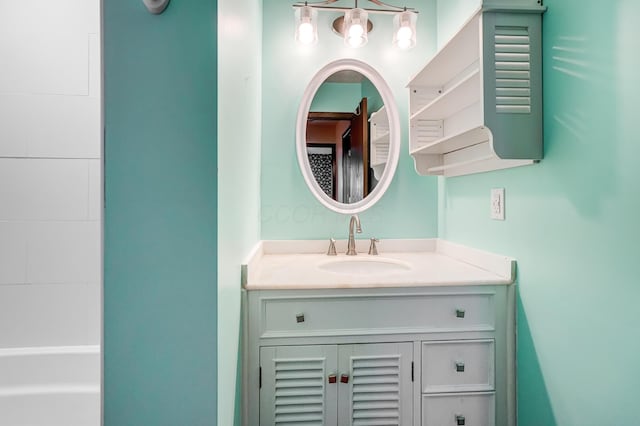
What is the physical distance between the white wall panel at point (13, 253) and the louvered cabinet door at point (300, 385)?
114cm

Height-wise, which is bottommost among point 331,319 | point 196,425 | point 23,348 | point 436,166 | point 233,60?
point 23,348

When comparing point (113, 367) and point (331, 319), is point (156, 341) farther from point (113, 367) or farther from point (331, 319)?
point (331, 319)

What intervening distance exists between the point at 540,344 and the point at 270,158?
56.0 inches

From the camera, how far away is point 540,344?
1.04 metres

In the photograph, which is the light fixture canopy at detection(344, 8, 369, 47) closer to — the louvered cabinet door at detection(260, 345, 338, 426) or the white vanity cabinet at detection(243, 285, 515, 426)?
the white vanity cabinet at detection(243, 285, 515, 426)

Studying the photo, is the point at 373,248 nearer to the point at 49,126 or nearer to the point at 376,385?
the point at 376,385

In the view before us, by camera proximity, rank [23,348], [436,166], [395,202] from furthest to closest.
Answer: [395,202] < [436,166] < [23,348]

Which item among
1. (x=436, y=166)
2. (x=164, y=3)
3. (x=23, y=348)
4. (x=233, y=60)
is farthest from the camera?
(x=436, y=166)

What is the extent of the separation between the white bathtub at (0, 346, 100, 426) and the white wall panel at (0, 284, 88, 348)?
41 millimetres

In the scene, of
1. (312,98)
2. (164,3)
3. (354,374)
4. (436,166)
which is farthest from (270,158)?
(354,374)

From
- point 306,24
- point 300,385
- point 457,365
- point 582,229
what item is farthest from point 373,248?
point 306,24

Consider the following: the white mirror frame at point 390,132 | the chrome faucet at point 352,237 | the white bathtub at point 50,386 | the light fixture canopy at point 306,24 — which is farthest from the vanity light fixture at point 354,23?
the white bathtub at point 50,386

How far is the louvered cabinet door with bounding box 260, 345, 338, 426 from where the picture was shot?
1114 mm

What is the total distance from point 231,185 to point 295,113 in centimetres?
95
